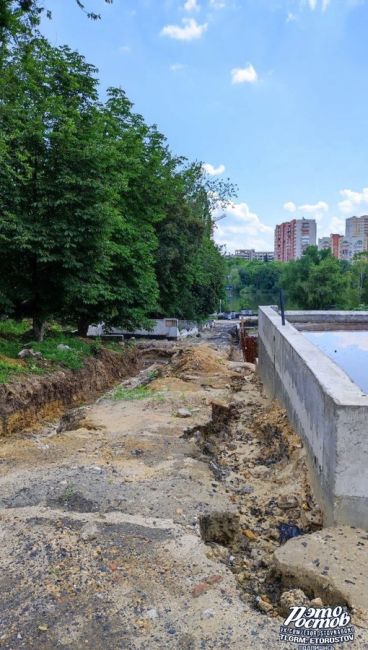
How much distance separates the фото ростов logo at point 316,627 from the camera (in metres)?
2.84

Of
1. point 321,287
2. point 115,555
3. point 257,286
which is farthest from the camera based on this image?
point 257,286

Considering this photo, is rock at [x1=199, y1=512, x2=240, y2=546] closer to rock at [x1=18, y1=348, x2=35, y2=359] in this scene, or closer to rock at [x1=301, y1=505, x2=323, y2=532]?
rock at [x1=301, y1=505, x2=323, y2=532]

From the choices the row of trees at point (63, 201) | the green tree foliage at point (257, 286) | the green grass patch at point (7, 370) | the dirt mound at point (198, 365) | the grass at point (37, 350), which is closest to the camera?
the green grass patch at point (7, 370)

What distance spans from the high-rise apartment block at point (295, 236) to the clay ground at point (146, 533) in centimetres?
9751

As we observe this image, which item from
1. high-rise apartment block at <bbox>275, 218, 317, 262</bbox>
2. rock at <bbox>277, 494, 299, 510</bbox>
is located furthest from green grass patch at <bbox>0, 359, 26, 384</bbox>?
high-rise apartment block at <bbox>275, 218, 317, 262</bbox>

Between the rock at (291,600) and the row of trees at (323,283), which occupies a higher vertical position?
the row of trees at (323,283)

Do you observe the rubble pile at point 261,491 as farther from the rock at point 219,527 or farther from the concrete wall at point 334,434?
the concrete wall at point 334,434

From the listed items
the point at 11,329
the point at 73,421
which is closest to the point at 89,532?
the point at 73,421

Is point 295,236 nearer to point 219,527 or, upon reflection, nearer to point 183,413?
point 183,413

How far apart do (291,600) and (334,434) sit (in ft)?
4.37

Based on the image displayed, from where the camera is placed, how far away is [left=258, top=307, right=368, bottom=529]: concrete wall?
386 cm

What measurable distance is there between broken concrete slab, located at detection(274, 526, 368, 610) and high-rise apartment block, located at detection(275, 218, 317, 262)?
328ft

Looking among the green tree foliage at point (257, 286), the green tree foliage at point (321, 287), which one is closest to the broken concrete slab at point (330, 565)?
the green tree foliage at point (321, 287)

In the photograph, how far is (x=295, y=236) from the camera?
341ft
